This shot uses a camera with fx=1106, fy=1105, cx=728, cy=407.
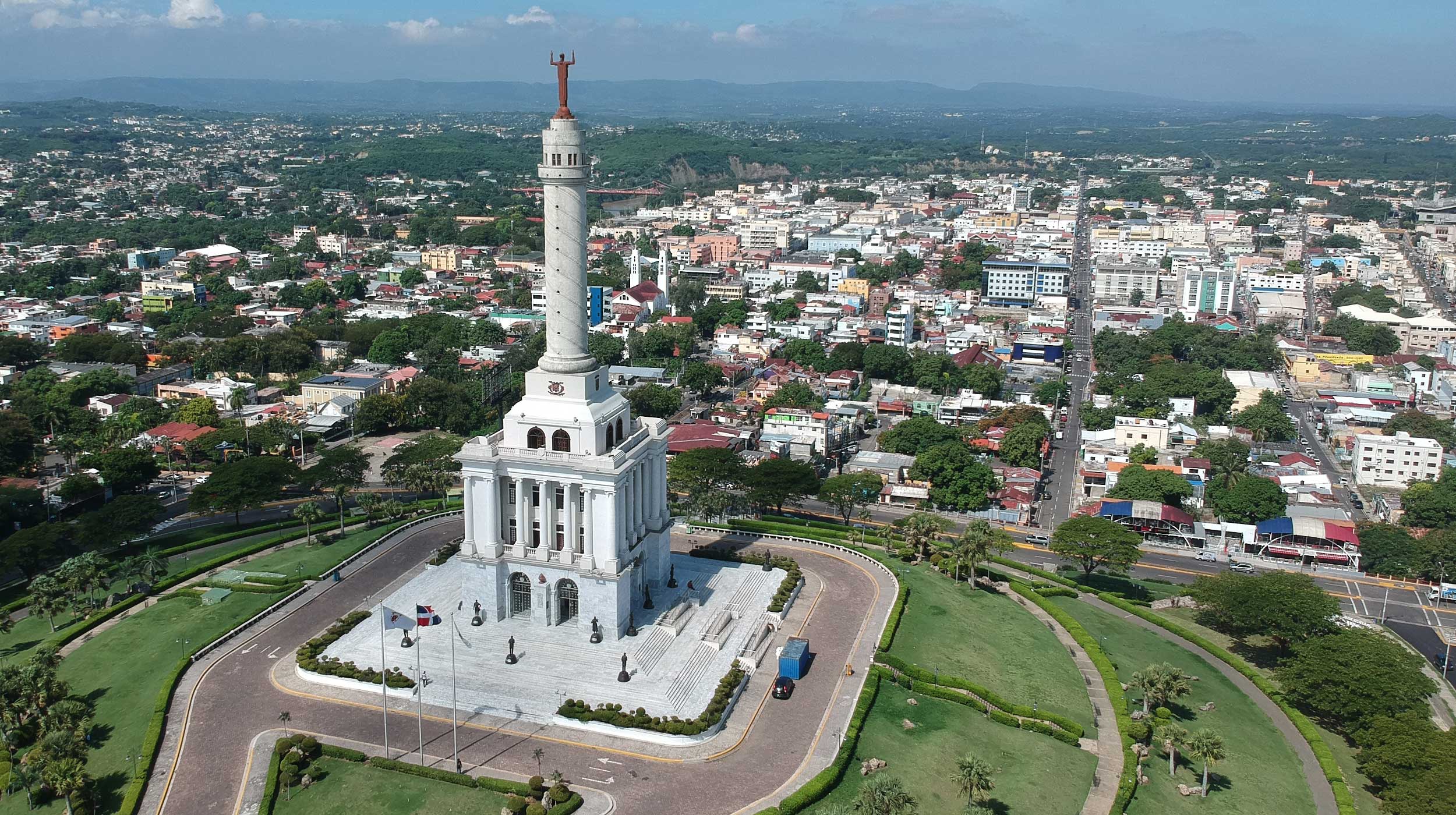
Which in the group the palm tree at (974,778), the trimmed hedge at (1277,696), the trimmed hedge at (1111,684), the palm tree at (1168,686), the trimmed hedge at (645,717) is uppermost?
the palm tree at (974,778)

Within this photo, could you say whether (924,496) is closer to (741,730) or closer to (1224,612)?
(1224,612)

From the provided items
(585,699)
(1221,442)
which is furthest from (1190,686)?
(1221,442)

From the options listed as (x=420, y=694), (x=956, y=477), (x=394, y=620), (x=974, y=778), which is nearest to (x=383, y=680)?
(x=420, y=694)

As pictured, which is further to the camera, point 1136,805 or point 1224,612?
point 1224,612

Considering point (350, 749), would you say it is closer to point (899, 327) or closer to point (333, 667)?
point (333, 667)

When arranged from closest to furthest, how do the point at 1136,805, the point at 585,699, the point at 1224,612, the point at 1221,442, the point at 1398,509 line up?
the point at 1136,805
the point at 585,699
the point at 1224,612
the point at 1398,509
the point at 1221,442

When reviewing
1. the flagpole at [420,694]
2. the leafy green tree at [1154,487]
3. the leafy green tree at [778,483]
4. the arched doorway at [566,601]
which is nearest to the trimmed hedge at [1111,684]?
the leafy green tree at [778,483]

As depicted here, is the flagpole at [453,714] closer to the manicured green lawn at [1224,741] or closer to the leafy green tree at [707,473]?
the manicured green lawn at [1224,741]
